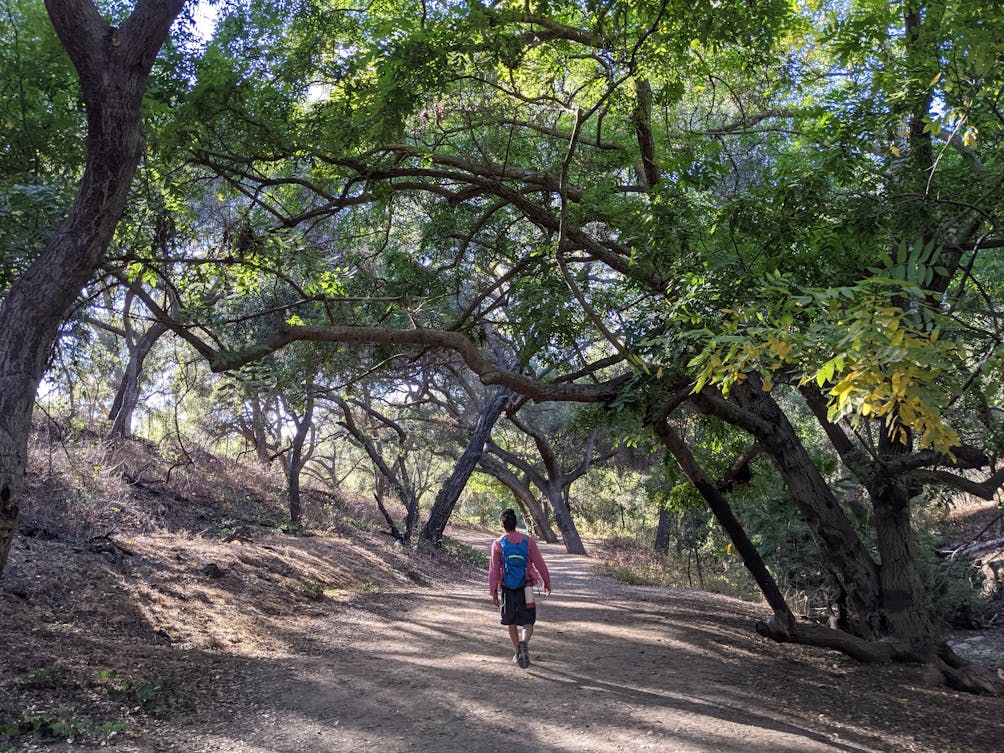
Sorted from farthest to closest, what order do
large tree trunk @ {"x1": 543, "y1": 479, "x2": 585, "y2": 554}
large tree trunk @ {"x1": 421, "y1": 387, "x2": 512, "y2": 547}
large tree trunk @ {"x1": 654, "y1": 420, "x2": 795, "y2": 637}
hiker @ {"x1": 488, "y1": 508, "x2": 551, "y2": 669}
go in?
1. large tree trunk @ {"x1": 543, "y1": 479, "x2": 585, "y2": 554}
2. large tree trunk @ {"x1": 421, "y1": 387, "x2": 512, "y2": 547}
3. large tree trunk @ {"x1": 654, "y1": 420, "x2": 795, "y2": 637}
4. hiker @ {"x1": 488, "y1": 508, "x2": 551, "y2": 669}

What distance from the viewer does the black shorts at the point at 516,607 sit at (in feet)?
25.3

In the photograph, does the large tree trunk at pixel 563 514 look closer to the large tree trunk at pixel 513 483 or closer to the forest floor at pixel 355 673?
the large tree trunk at pixel 513 483

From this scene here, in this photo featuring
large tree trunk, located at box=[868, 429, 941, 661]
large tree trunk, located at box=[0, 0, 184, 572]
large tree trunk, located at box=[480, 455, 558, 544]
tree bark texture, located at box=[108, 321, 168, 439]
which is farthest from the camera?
large tree trunk, located at box=[480, 455, 558, 544]

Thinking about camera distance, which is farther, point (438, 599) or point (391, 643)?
point (438, 599)

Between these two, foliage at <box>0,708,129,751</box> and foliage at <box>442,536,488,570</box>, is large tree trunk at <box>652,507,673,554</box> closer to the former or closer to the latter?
foliage at <box>442,536,488,570</box>

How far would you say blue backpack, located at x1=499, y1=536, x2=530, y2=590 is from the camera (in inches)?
304

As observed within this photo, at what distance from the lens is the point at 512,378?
7.61m

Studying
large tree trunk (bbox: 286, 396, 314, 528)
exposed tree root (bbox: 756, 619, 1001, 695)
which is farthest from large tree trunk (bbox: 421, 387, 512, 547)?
exposed tree root (bbox: 756, 619, 1001, 695)

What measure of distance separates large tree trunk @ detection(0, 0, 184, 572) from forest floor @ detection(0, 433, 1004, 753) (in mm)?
1617

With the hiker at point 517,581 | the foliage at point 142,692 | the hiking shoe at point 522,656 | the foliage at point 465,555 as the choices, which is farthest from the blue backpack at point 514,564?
the foliage at point 465,555

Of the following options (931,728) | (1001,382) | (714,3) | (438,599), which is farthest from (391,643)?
(714,3)

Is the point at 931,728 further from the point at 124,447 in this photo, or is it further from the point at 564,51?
the point at 124,447

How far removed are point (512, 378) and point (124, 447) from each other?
12.2 m

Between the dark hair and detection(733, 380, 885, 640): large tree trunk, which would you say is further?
detection(733, 380, 885, 640): large tree trunk
